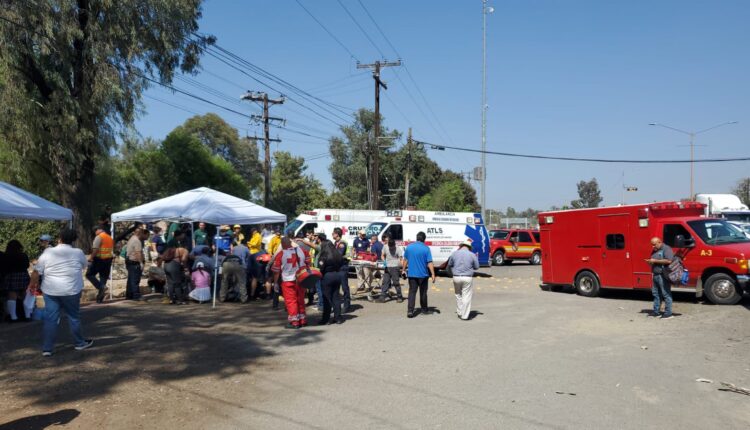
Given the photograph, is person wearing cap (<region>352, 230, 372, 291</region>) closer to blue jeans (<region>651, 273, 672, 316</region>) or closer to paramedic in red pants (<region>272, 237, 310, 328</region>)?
paramedic in red pants (<region>272, 237, 310, 328</region>)

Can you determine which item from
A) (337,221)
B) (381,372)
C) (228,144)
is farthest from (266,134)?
(228,144)

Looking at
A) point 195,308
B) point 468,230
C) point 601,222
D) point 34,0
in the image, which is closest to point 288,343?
point 195,308

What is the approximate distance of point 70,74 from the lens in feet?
62.2

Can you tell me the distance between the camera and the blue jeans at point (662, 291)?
35.4 ft

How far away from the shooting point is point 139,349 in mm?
8008

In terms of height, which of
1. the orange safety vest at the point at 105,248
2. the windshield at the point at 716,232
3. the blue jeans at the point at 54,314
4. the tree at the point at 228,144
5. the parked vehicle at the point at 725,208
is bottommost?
the blue jeans at the point at 54,314

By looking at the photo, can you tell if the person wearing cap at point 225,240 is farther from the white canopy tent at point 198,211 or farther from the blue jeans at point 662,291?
the blue jeans at point 662,291

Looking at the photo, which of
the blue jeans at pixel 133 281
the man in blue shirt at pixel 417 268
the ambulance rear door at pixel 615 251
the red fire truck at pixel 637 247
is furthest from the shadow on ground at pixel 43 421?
the ambulance rear door at pixel 615 251

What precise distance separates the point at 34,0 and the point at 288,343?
15.3 metres

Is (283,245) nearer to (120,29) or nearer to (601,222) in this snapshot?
(601,222)

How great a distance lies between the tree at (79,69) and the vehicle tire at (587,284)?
16.0m

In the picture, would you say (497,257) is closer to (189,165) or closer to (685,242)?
(685,242)

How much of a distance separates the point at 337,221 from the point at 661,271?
39.0ft

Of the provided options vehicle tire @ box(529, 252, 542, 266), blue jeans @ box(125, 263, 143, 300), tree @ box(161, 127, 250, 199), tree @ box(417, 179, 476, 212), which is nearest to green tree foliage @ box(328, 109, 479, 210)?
tree @ box(417, 179, 476, 212)
